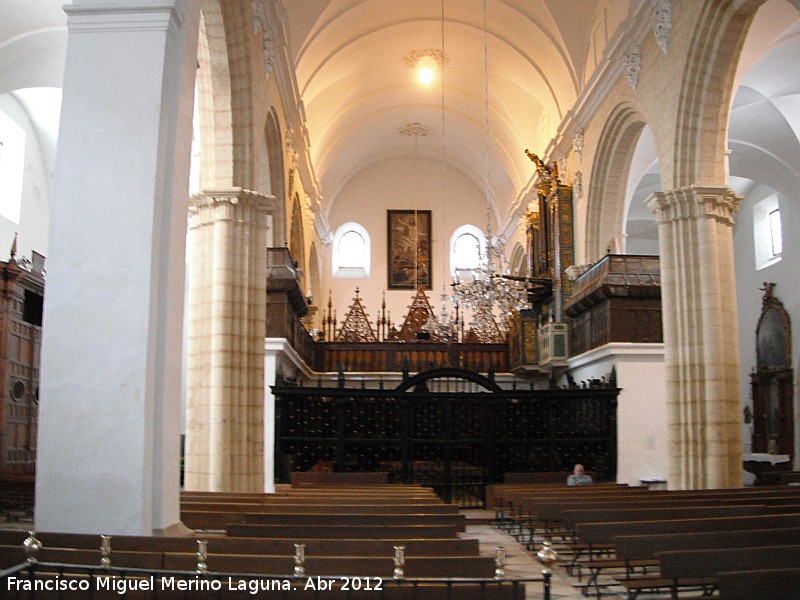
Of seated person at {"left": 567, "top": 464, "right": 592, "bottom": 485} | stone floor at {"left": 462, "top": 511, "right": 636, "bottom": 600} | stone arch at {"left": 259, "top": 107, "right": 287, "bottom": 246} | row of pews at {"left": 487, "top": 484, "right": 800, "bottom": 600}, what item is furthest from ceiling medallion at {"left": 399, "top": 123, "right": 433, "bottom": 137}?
row of pews at {"left": 487, "top": 484, "right": 800, "bottom": 600}

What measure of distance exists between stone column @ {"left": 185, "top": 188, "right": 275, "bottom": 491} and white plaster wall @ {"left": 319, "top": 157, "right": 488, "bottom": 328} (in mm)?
19644

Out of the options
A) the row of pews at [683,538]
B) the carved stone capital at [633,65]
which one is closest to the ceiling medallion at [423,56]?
the carved stone capital at [633,65]

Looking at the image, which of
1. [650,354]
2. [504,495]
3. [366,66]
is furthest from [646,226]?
[504,495]

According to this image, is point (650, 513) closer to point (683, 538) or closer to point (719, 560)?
point (683, 538)

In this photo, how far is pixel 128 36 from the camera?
6.25m

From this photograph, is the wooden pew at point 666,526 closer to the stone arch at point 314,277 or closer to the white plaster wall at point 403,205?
the stone arch at point 314,277

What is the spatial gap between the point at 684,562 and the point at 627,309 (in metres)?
11.5

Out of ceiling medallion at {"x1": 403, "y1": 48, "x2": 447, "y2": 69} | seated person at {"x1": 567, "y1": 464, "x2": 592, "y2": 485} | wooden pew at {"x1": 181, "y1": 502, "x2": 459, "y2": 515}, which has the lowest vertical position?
seated person at {"x1": 567, "y1": 464, "x2": 592, "y2": 485}

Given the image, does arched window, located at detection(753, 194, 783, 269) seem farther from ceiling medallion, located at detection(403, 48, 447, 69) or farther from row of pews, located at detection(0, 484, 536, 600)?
row of pews, located at detection(0, 484, 536, 600)

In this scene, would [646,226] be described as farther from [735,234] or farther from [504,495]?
[504,495]

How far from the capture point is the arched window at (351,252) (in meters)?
32.8

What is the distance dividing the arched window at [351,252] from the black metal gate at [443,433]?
18.4 metres

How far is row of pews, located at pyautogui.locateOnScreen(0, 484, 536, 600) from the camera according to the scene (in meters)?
3.71

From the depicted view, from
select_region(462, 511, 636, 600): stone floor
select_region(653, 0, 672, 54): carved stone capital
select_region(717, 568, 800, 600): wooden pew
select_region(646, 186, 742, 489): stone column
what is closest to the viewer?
select_region(717, 568, 800, 600): wooden pew
